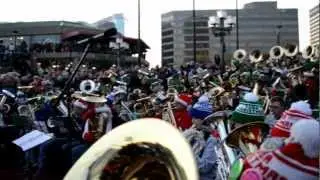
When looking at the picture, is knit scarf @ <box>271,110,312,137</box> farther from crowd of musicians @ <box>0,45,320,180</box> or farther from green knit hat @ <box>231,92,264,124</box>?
green knit hat @ <box>231,92,264,124</box>

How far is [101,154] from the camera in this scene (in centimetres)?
370

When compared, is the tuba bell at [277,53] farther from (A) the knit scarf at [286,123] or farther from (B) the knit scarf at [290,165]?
(B) the knit scarf at [290,165]

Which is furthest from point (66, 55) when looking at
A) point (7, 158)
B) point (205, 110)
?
point (205, 110)

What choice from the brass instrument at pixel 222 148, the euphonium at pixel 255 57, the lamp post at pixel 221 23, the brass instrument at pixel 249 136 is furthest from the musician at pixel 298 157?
the euphonium at pixel 255 57

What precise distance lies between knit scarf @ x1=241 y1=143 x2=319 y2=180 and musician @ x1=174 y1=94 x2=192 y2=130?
155 inches

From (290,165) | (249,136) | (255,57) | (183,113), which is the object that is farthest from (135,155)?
(255,57)

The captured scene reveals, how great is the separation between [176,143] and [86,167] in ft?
2.20

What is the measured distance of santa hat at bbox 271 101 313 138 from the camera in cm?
338

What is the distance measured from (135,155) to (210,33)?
5288cm

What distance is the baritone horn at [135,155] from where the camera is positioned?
340 cm

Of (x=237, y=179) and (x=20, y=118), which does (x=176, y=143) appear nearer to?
(x=237, y=179)

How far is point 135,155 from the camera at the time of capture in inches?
144

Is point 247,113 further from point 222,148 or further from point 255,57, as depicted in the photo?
point 255,57

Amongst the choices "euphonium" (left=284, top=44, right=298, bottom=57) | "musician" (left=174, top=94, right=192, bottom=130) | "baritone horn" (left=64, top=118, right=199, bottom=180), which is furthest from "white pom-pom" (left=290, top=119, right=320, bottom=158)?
"euphonium" (left=284, top=44, right=298, bottom=57)
